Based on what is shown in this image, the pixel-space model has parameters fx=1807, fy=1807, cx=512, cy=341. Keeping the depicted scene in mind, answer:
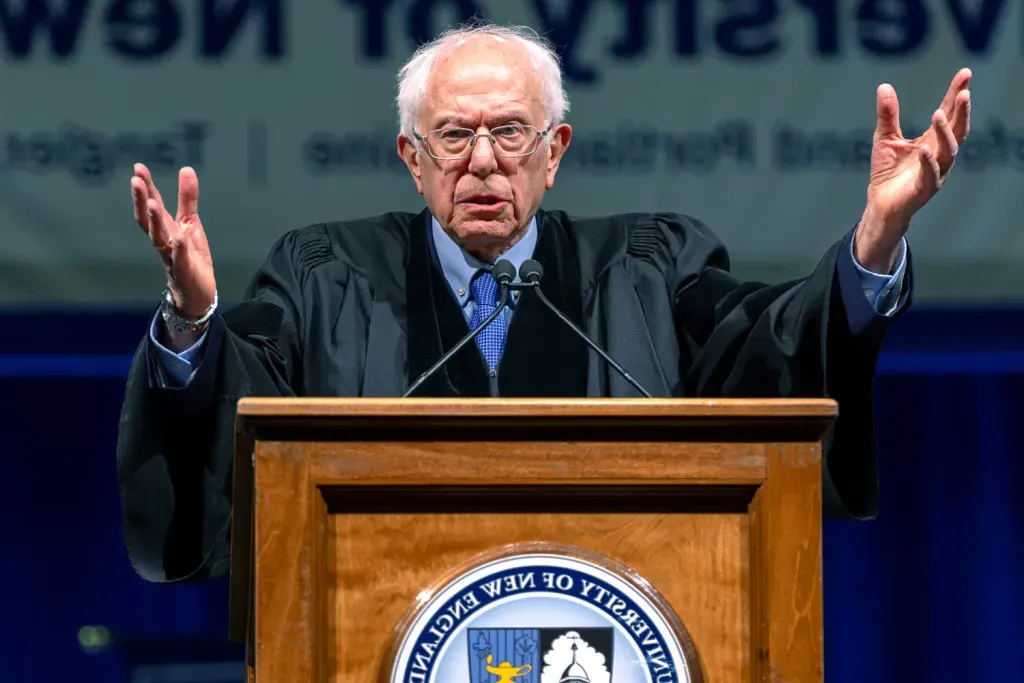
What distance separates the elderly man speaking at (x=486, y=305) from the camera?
2.59 m

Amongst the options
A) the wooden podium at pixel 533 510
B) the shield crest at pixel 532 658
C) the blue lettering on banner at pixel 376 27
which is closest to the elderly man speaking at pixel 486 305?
the wooden podium at pixel 533 510

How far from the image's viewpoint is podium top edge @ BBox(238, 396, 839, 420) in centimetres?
211

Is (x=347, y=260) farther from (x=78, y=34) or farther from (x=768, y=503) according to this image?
(x=78, y=34)

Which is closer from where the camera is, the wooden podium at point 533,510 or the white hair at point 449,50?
the wooden podium at point 533,510

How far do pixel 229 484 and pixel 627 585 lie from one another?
83 centimetres

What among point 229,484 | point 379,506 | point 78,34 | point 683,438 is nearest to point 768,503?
point 683,438

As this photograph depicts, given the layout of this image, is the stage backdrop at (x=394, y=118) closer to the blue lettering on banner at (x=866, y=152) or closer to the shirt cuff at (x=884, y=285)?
the blue lettering on banner at (x=866, y=152)

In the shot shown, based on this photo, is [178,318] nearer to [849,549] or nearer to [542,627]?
[542,627]

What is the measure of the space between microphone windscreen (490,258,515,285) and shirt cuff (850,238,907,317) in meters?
0.49

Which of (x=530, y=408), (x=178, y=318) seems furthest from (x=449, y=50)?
(x=530, y=408)

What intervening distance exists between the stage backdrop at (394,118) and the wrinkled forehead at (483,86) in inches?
56.0

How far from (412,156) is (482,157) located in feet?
0.75

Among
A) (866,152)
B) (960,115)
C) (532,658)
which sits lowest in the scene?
(532,658)

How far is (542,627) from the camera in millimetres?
2074
